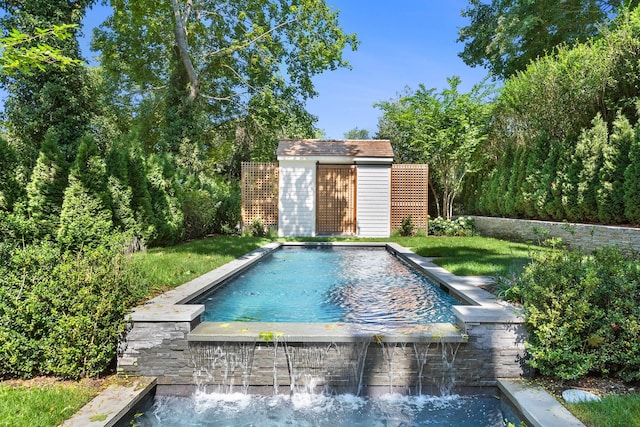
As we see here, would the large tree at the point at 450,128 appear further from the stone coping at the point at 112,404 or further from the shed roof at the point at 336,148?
the stone coping at the point at 112,404

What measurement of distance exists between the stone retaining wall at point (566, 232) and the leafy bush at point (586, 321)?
3.48ft

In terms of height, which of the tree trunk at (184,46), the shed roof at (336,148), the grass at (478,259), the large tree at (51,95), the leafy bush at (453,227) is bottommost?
the grass at (478,259)

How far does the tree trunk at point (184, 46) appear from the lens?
13.9m

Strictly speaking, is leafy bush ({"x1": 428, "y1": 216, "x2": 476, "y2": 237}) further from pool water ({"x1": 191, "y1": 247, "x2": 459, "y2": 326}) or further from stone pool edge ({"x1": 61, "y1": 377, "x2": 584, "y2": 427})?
stone pool edge ({"x1": 61, "y1": 377, "x2": 584, "y2": 427})

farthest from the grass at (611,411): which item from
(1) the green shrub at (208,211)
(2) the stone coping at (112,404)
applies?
(1) the green shrub at (208,211)

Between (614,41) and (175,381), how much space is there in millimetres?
10862

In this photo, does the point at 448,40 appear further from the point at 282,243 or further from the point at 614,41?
the point at 282,243

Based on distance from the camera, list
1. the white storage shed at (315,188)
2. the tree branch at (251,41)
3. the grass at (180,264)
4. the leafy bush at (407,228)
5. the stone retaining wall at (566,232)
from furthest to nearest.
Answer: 1. the tree branch at (251,41)
2. the white storage shed at (315,188)
3. the leafy bush at (407,228)
4. the stone retaining wall at (566,232)
5. the grass at (180,264)

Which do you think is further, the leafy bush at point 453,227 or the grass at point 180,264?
the leafy bush at point 453,227

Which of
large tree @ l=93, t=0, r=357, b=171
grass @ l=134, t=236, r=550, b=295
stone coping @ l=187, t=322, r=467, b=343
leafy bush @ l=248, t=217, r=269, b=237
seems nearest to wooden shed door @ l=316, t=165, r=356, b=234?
leafy bush @ l=248, t=217, r=269, b=237

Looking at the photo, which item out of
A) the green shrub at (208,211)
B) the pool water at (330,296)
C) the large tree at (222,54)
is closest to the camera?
the pool water at (330,296)

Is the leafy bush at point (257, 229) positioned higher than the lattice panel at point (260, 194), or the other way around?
the lattice panel at point (260, 194)

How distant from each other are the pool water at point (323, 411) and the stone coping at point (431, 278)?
618 mm

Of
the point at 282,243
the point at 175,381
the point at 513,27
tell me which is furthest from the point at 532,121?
the point at 175,381
